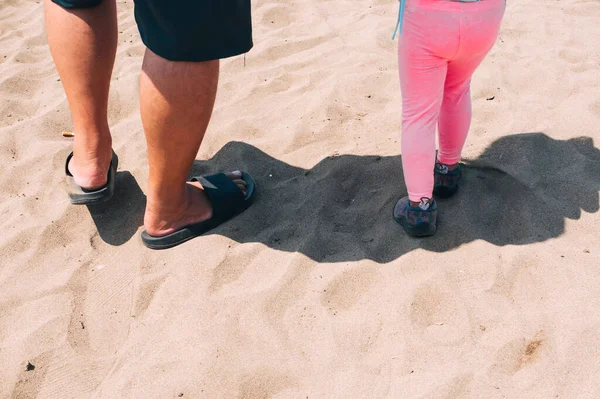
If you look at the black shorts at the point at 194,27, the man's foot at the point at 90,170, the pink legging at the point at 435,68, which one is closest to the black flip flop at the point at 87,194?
the man's foot at the point at 90,170

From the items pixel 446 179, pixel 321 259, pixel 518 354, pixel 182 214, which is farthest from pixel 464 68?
pixel 182 214

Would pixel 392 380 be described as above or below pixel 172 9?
below

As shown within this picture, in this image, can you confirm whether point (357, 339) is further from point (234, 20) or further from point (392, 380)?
point (234, 20)

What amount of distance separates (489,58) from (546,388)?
2.17 m

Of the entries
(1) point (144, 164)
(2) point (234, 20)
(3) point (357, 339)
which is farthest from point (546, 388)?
(1) point (144, 164)

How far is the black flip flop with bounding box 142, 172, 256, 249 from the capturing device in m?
2.42

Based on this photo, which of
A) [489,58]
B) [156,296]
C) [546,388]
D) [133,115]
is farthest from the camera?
[489,58]

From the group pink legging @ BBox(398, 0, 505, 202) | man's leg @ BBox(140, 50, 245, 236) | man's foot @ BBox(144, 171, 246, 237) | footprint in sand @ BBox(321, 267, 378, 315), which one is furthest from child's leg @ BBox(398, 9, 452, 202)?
man's foot @ BBox(144, 171, 246, 237)

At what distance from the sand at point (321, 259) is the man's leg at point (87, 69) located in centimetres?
26

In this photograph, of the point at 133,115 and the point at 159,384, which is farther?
the point at 133,115

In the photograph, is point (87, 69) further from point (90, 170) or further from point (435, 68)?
point (435, 68)

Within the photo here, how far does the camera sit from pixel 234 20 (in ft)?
6.45

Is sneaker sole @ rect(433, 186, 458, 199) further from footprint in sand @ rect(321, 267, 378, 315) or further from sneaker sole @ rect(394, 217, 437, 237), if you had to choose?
footprint in sand @ rect(321, 267, 378, 315)

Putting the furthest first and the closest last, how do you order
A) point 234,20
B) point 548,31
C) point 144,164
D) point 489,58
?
point 548,31, point 489,58, point 144,164, point 234,20
